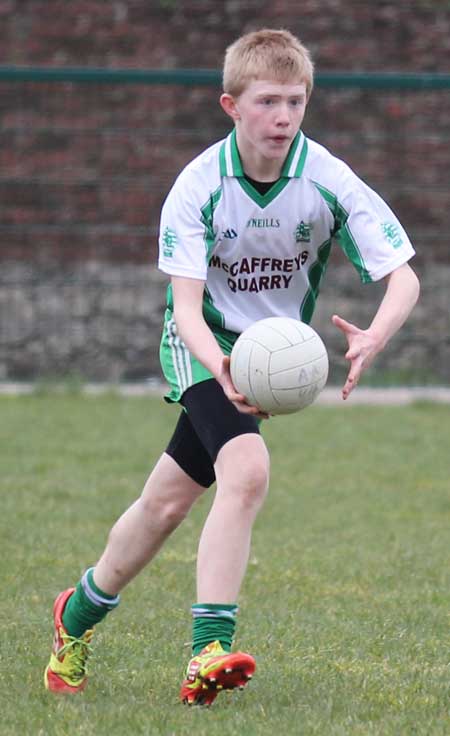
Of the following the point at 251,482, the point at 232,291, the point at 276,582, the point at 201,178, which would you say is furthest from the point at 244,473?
the point at 276,582

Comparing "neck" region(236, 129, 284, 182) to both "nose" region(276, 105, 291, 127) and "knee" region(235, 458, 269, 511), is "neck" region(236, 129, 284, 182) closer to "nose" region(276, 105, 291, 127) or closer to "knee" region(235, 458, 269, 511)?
"nose" region(276, 105, 291, 127)

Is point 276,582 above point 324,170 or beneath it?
beneath

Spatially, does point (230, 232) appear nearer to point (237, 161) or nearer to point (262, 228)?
point (262, 228)

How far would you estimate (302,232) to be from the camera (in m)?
4.54

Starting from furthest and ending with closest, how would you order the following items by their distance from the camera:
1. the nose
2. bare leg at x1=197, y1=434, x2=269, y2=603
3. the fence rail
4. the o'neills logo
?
the fence rail → the o'neills logo → the nose → bare leg at x1=197, y1=434, x2=269, y2=603

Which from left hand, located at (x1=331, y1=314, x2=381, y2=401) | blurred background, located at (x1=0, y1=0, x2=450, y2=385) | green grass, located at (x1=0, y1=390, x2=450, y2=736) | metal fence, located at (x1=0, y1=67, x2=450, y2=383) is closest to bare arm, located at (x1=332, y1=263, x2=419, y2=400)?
left hand, located at (x1=331, y1=314, x2=381, y2=401)

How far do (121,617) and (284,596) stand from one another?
0.76 m

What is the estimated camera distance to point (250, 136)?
173 inches

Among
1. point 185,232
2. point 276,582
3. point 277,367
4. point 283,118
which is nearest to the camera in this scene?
point 277,367

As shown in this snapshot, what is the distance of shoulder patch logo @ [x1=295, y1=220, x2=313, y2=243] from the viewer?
14.8ft

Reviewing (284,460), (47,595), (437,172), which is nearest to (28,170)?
(437,172)

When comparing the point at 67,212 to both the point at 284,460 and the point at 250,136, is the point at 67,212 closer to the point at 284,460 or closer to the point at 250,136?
the point at 284,460

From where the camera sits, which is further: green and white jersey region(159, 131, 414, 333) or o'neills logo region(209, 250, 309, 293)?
o'neills logo region(209, 250, 309, 293)

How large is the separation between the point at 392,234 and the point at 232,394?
769 millimetres
